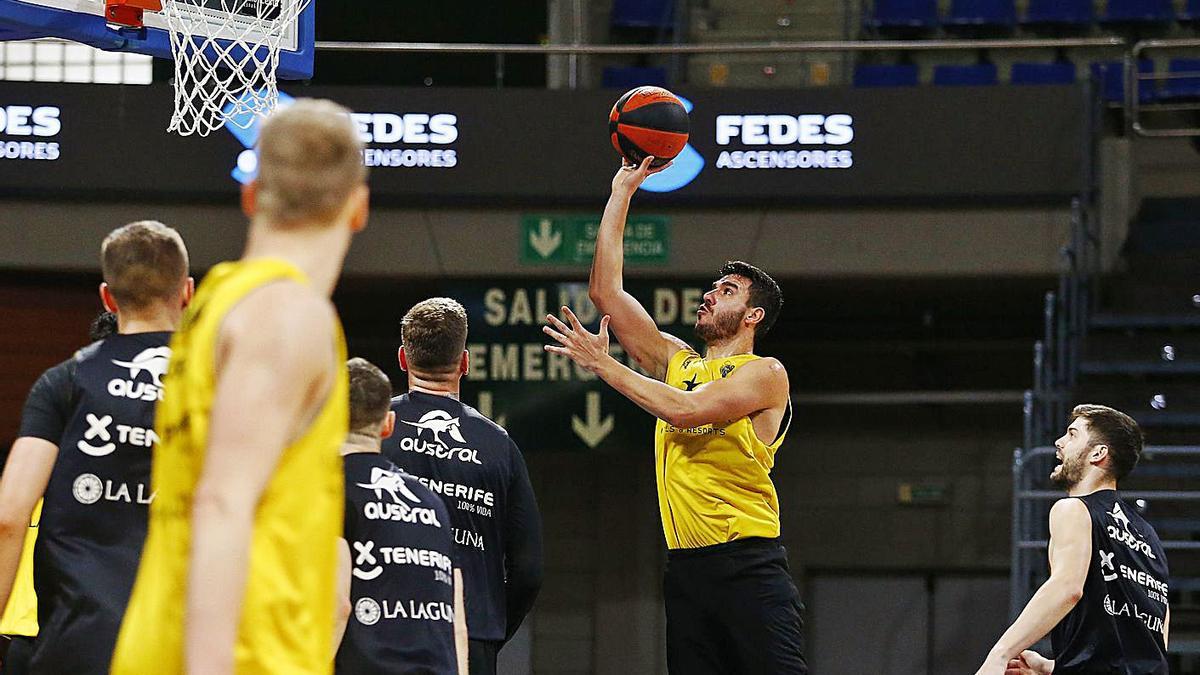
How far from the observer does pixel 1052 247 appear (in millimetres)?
11477

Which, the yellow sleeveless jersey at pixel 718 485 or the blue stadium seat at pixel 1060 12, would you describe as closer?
the yellow sleeveless jersey at pixel 718 485

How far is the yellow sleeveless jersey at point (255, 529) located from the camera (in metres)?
2.30

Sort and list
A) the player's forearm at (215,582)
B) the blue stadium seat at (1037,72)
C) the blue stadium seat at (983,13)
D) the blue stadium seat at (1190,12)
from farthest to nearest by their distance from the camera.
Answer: the blue stadium seat at (983,13), the blue stadium seat at (1190,12), the blue stadium seat at (1037,72), the player's forearm at (215,582)

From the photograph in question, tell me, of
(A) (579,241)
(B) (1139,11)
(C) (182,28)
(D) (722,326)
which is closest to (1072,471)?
(D) (722,326)

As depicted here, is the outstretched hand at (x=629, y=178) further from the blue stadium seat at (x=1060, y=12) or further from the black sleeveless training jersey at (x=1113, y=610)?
the blue stadium seat at (x=1060, y=12)

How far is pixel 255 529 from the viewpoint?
7.57 feet

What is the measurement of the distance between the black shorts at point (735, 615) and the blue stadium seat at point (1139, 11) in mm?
9949

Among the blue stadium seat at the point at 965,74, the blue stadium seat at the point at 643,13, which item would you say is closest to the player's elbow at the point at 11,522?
the blue stadium seat at the point at 965,74

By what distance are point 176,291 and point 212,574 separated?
1.42m

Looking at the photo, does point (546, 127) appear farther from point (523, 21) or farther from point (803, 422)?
point (523, 21)

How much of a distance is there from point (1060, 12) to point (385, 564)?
11605 millimetres

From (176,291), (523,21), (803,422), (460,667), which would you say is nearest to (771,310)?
(460,667)

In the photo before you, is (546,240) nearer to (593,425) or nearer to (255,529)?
(593,425)

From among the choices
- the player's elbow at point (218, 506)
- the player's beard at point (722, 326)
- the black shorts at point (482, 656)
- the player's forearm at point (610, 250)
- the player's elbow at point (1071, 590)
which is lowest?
the black shorts at point (482, 656)
